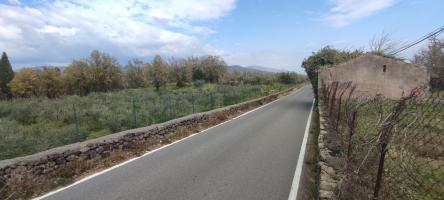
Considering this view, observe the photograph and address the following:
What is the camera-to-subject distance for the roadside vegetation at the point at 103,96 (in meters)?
14.6

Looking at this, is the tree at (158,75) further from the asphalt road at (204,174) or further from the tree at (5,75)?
the asphalt road at (204,174)

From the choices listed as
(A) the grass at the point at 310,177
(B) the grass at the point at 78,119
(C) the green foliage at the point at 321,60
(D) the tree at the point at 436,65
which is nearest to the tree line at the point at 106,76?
(B) the grass at the point at 78,119

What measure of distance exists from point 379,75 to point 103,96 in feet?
106

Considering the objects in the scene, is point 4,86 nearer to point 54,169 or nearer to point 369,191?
point 54,169

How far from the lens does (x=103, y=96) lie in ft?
138

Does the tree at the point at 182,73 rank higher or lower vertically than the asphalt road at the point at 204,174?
higher

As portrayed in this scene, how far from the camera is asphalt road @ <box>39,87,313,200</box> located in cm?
650

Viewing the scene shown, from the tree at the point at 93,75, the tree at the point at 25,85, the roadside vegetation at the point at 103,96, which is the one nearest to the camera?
the roadside vegetation at the point at 103,96

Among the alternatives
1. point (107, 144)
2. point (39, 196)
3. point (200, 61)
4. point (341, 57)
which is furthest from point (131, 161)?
point (200, 61)

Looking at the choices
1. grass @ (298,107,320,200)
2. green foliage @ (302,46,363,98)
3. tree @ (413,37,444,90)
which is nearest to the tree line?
green foliage @ (302,46,363,98)

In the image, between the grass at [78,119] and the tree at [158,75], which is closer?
the grass at [78,119]

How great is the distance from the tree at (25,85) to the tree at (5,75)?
19.1 ft

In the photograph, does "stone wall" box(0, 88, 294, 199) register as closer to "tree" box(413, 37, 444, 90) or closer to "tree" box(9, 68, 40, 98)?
"tree" box(413, 37, 444, 90)

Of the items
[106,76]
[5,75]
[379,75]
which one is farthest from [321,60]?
[5,75]
